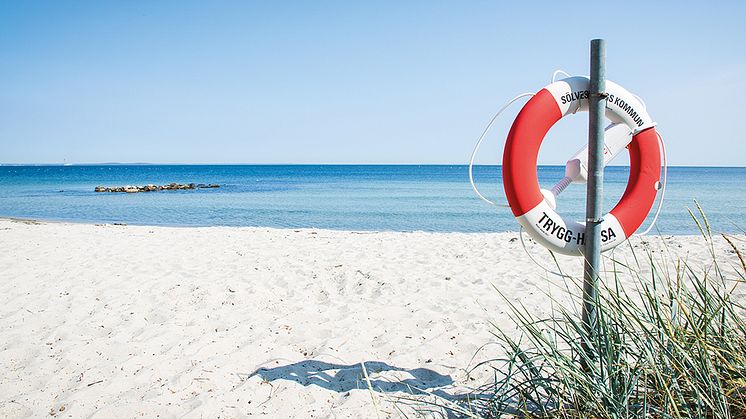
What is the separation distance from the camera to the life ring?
2307 millimetres

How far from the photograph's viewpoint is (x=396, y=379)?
240cm

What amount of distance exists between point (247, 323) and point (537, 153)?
2.00m

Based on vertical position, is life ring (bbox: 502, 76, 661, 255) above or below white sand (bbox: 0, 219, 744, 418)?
above

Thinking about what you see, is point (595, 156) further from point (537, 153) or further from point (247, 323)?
point (247, 323)

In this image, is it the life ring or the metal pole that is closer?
the metal pole

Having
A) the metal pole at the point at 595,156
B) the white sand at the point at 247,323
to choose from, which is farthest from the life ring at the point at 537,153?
the white sand at the point at 247,323

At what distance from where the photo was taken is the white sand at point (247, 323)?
227 centimetres

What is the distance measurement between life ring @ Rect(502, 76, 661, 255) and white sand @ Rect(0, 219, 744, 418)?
67cm

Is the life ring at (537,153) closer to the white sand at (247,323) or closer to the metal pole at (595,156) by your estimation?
the metal pole at (595,156)

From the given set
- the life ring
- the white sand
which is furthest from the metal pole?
the white sand

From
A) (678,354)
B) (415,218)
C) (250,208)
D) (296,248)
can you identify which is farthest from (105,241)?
(250,208)

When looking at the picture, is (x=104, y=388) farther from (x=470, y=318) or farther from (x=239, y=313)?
(x=470, y=318)

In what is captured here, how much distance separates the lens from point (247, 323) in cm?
317

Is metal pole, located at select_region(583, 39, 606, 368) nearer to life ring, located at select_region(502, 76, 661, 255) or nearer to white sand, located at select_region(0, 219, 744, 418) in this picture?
life ring, located at select_region(502, 76, 661, 255)
